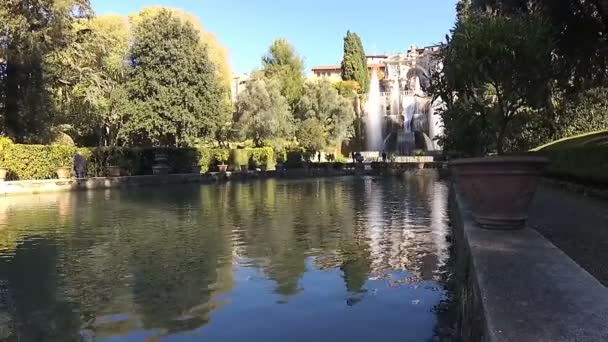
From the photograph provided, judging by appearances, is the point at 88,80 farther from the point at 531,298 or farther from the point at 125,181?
the point at 531,298

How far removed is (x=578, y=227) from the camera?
673 centimetres

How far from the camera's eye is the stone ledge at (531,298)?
2.26 metres

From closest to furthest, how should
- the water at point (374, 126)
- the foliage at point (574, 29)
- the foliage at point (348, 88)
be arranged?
the foliage at point (574, 29) → the foliage at point (348, 88) → the water at point (374, 126)

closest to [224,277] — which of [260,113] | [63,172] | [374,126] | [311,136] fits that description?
[63,172]

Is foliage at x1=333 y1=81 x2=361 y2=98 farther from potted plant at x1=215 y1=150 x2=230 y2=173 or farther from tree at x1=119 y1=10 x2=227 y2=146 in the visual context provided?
tree at x1=119 y1=10 x2=227 y2=146

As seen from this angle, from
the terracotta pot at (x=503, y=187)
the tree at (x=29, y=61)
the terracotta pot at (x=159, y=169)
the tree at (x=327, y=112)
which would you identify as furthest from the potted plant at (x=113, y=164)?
the terracotta pot at (x=503, y=187)

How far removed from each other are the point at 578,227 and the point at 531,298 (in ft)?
14.9

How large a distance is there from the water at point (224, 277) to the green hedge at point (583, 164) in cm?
290

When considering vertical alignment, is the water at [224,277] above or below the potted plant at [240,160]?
below

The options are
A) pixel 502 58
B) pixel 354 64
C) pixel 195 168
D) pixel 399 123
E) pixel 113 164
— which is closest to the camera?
pixel 502 58

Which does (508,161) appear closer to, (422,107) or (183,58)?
(183,58)

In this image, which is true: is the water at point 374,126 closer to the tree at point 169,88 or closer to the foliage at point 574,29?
the tree at point 169,88

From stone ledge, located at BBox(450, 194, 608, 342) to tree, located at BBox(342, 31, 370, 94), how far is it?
6661 cm

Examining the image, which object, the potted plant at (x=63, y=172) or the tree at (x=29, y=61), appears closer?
the potted plant at (x=63, y=172)
